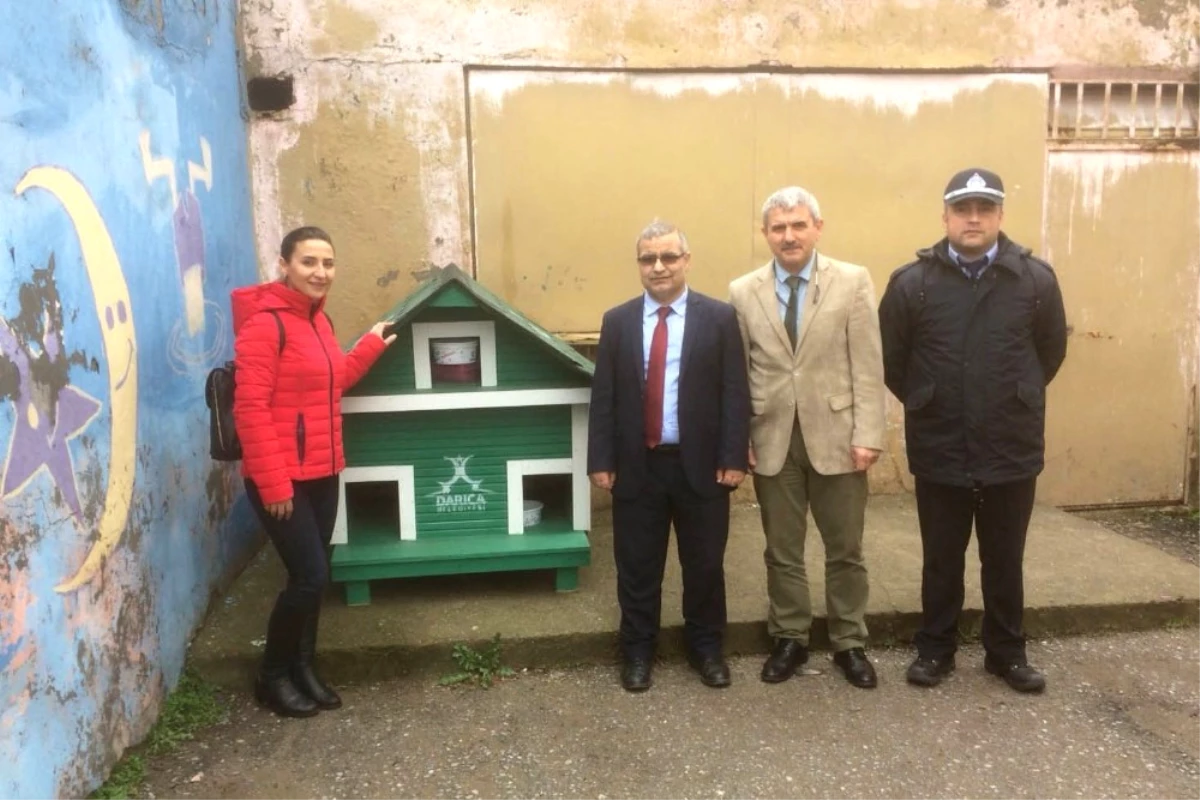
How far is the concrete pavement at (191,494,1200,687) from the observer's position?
3621 mm

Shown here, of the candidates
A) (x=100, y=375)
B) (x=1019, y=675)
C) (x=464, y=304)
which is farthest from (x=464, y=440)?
(x=1019, y=675)

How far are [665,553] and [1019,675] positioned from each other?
1.45 meters

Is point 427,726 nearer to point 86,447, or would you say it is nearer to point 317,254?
point 86,447

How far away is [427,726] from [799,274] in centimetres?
217

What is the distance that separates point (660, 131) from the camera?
508 cm

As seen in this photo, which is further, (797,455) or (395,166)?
(395,166)

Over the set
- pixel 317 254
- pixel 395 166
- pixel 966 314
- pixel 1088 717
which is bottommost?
pixel 1088 717

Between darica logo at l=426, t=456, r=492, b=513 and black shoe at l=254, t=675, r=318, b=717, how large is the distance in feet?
3.19

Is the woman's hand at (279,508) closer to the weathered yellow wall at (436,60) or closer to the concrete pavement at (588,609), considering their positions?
the concrete pavement at (588,609)

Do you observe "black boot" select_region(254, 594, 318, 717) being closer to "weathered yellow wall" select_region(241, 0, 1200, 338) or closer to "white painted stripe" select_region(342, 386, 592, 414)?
"white painted stripe" select_region(342, 386, 592, 414)

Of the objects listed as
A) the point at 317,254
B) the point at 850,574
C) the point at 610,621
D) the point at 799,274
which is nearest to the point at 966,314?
the point at 799,274

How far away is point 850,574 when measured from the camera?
3547 mm

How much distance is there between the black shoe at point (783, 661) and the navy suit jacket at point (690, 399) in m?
0.73

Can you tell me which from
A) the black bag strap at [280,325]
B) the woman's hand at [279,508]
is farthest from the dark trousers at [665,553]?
the black bag strap at [280,325]
